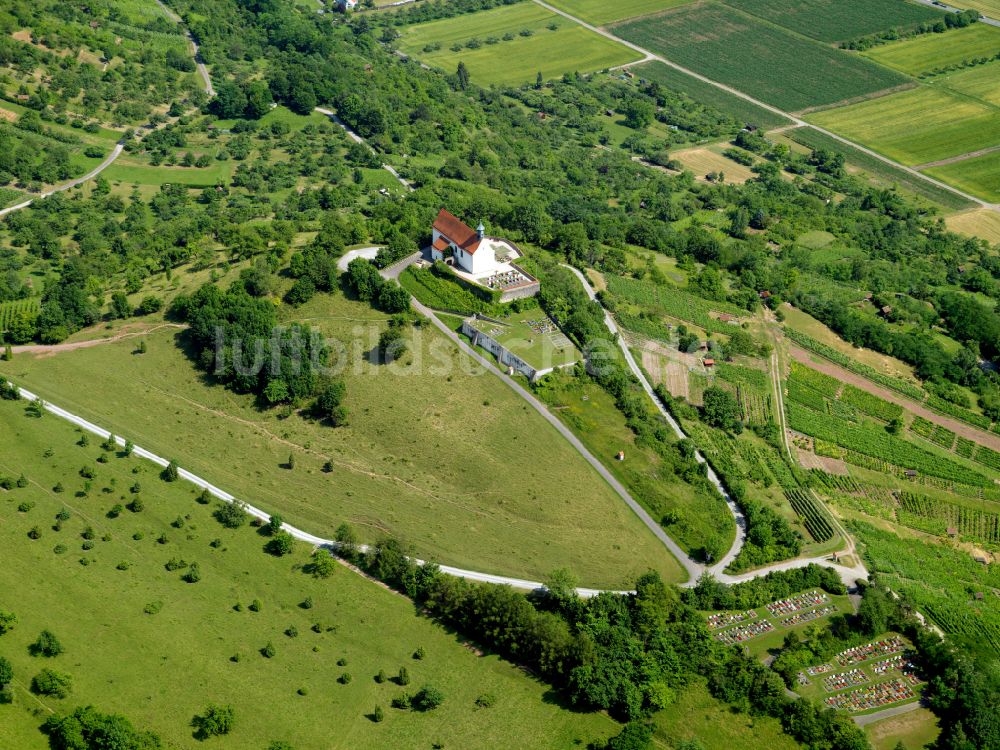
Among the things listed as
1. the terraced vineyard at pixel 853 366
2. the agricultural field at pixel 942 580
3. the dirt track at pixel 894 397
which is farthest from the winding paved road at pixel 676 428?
the terraced vineyard at pixel 853 366

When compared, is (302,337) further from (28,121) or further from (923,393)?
(28,121)

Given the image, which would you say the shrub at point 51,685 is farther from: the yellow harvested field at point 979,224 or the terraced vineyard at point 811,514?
the yellow harvested field at point 979,224

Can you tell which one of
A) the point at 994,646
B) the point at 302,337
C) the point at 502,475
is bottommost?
the point at 994,646

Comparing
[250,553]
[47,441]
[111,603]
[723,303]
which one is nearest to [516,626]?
[250,553]

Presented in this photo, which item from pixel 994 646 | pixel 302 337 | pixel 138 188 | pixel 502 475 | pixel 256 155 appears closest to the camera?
pixel 994 646

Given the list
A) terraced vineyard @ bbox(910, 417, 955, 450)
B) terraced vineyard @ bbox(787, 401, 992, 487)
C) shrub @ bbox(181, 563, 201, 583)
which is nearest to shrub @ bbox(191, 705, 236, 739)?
shrub @ bbox(181, 563, 201, 583)

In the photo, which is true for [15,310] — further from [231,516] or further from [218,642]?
[218,642]

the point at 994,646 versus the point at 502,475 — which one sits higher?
the point at 502,475
